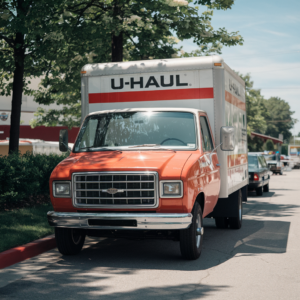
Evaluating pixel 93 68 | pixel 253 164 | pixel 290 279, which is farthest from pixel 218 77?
pixel 253 164

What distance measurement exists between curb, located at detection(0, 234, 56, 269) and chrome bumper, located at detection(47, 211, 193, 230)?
0.84 metres

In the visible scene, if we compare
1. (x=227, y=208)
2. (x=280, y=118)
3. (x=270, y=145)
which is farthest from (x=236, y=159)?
(x=280, y=118)

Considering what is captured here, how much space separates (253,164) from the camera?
19406 millimetres

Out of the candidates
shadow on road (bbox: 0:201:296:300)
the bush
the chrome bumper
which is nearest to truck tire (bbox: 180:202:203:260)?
shadow on road (bbox: 0:201:296:300)

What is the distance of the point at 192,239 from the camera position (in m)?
6.79

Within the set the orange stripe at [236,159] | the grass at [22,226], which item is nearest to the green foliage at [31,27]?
the grass at [22,226]

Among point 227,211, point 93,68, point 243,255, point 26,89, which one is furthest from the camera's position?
point 26,89

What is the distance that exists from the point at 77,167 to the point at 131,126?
52.1 inches

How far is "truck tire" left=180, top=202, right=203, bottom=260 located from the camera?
675cm

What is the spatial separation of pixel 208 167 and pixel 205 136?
23.6 inches

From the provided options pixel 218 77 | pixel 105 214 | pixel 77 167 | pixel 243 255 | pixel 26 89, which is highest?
pixel 26 89

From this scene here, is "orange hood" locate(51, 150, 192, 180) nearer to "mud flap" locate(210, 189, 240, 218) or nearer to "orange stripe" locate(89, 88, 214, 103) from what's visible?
"orange stripe" locate(89, 88, 214, 103)

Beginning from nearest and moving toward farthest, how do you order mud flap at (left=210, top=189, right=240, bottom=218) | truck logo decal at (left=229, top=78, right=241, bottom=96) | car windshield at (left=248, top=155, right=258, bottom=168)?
truck logo decal at (left=229, top=78, right=241, bottom=96)
mud flap at (left=210, top=189, right=240, bottom=218)
car windshield at (left=248, top=155, right=258, bottom=168)

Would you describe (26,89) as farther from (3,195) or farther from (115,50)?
(3,195)
